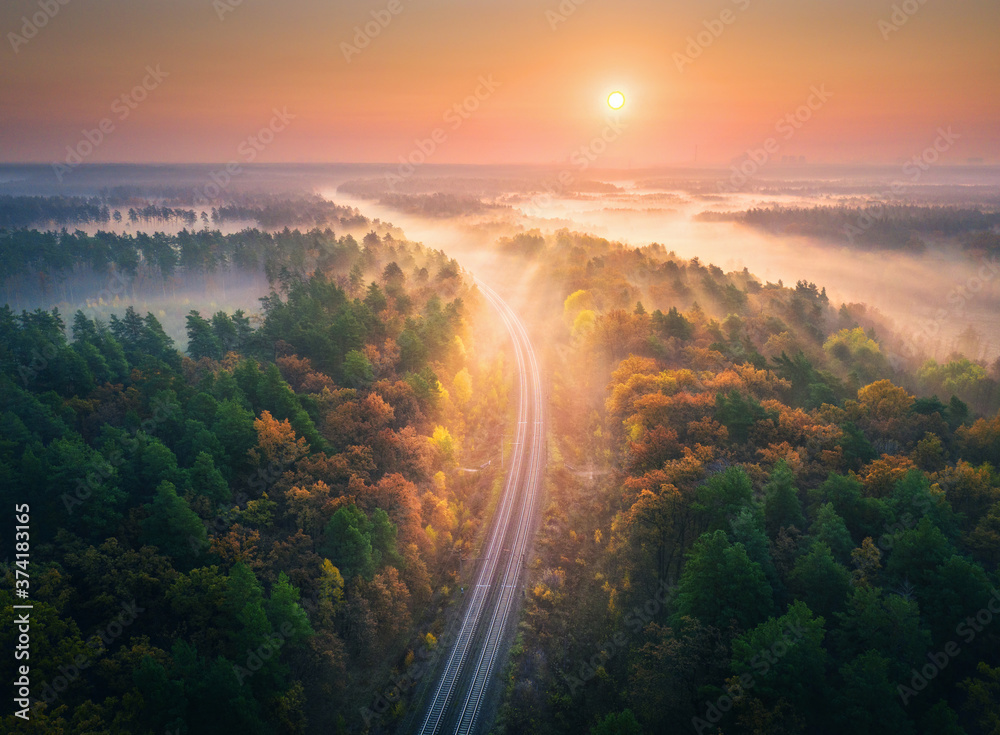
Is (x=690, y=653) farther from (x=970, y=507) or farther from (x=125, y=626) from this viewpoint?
(x=125, y=626)

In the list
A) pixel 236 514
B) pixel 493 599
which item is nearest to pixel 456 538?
pixel 493 599

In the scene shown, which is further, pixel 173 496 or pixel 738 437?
pixel 738 437

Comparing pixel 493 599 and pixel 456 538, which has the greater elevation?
pixel 456 538

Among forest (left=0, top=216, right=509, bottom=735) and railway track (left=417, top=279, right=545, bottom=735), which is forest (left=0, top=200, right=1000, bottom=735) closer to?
forest (left=0, top=216, right=509, bottom=735)

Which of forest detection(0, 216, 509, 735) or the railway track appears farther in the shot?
the railway track

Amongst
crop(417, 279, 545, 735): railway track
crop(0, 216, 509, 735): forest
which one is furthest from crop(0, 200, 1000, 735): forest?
crop(417, 279, 545, 735): railway track

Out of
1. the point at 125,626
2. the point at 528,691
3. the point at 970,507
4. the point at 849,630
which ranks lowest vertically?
the point at 528,691

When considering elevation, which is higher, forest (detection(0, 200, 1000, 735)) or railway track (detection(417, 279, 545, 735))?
forest (detection(0, 200, 1000, 735))

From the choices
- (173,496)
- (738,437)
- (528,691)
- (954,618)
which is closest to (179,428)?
(173,496)

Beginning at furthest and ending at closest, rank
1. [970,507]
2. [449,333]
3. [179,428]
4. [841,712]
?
[449,333] → [179,428] → [970,507] → [841,712]

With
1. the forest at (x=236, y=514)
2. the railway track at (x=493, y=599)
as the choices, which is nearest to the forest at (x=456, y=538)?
the forest at (x=236, y=514)

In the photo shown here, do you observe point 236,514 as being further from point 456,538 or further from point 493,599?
point 493,599
